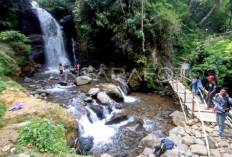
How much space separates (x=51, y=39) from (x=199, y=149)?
19049 millimetres

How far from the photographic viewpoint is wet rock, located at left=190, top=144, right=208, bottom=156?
4342 millimetres

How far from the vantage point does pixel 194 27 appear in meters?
19.9

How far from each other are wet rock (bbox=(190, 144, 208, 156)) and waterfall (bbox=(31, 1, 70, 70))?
56.5 feet

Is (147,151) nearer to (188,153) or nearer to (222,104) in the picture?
(188,153)

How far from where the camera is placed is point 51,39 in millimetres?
17828

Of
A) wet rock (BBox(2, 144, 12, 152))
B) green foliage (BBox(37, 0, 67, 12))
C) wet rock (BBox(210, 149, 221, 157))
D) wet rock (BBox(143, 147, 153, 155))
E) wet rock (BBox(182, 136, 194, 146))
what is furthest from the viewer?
green foliage (BBox(37, 0, 67, 12))

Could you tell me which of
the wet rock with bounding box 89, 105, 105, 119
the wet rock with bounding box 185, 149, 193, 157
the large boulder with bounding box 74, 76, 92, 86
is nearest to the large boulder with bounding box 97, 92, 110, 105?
the wet rock with bounding box 89, 105, 105, 119

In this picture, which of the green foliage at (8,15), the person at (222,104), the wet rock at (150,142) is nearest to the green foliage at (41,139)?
the wet rock at (150,142)

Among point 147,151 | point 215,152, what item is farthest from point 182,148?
point 147,151

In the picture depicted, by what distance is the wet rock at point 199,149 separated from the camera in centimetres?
434

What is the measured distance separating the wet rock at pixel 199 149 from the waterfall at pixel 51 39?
17.2 m

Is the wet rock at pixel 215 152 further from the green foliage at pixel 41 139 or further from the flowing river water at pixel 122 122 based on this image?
the green foliage at pixel 41 139

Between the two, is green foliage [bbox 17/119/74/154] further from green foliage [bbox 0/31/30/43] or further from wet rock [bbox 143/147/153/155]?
green foliage [bbox 0/31/30/43]

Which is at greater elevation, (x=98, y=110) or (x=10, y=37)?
(x=10, y=37)
